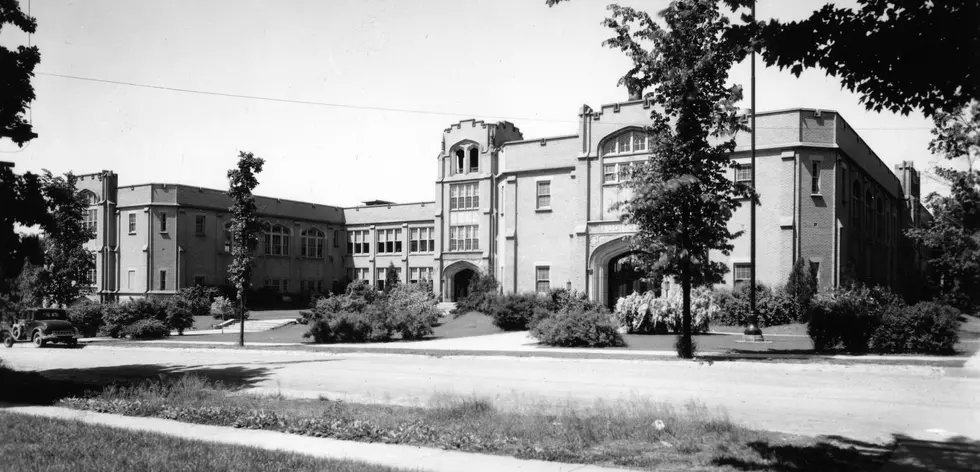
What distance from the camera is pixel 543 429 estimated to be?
31.5 feet

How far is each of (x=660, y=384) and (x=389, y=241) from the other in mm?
52635

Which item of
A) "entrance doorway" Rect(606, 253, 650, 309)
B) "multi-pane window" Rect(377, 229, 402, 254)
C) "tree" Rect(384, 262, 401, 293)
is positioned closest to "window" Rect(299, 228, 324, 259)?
"multi-pane window" Rect(377, 229, 402, 254)

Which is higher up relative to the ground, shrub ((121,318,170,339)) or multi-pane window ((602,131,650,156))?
multi-pane window ((602,131,650,156))

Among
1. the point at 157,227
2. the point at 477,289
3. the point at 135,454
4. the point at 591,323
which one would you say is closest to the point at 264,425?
the point at 135,454

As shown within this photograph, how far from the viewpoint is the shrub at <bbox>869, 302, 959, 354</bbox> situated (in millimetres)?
19156

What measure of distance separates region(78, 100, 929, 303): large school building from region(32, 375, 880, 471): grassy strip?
21912mm

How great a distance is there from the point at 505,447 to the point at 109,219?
57920 mm

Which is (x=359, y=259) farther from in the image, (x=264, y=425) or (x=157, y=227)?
(x=264, y=425)

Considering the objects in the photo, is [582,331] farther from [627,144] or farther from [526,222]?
[526,222]

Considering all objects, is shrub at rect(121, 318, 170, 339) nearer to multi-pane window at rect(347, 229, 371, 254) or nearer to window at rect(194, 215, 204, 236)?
window at rect(194, 215, 204, 236)

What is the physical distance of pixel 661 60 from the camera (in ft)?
63.3

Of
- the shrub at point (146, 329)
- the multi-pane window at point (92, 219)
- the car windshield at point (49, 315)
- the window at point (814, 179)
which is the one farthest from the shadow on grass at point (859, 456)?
the multi-pane window at point (92, 219)

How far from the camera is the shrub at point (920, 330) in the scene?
19.2m

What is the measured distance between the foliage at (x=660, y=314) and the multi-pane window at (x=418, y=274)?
3377 cm
